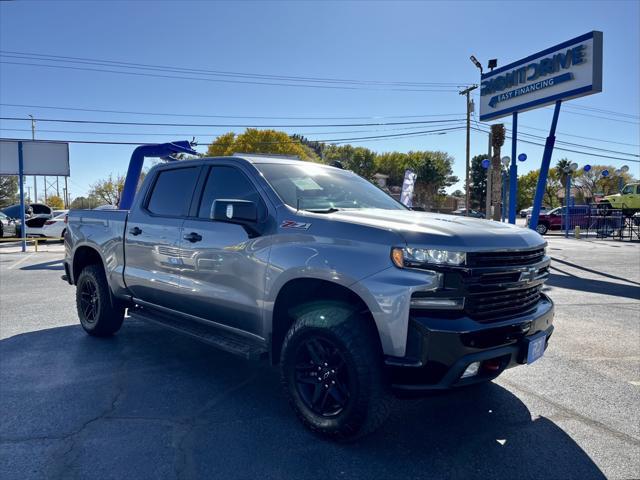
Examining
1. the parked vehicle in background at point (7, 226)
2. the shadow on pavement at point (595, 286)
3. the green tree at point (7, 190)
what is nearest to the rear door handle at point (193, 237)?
the shadow on pavement at point (595, 286)

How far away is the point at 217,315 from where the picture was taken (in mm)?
3842

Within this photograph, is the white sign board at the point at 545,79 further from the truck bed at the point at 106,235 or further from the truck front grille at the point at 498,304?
the truck bed at the point at 106,235

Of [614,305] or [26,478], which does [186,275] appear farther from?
[614,305]

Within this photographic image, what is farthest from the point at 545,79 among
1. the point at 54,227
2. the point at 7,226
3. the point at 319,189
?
the point at 7,226

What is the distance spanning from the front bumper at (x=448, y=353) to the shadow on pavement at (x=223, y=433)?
54 centimetres

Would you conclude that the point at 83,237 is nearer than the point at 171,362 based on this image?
No

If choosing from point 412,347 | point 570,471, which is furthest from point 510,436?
point 412,347

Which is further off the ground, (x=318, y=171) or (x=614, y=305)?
(x=318, y=171)

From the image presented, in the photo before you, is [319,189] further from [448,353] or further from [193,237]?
[448,353]

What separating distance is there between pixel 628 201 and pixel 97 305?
3051 cm

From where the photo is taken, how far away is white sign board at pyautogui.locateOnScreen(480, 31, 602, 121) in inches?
511

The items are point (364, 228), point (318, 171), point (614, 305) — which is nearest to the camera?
point (364, 228)

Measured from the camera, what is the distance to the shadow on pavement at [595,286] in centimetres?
859

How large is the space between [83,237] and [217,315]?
2.55 m
